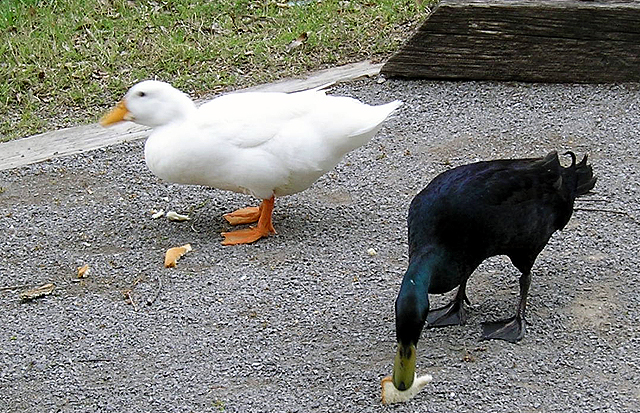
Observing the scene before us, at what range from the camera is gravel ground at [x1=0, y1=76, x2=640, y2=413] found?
338cm

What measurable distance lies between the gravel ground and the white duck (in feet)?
1.00

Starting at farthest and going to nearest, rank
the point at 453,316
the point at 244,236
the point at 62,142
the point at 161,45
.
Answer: the point at 161,45 → the point at 62,142 → the point at 244,236 → the point at 453,316

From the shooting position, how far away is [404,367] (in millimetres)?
3143

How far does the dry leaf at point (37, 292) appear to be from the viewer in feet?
13.4

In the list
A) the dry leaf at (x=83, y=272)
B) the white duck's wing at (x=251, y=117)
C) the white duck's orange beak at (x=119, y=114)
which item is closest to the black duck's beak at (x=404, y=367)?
the white duck's wing at (x=251, y=117)

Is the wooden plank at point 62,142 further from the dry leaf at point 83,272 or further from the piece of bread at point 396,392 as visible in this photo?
the piece of bread at point 396,392

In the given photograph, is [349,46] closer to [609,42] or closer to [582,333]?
[609,42]

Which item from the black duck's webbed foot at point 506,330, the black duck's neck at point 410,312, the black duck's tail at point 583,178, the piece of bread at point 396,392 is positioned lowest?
the black duck's webbed foot at point 506,330

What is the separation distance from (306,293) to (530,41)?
280 cm

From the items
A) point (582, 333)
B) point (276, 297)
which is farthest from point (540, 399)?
point (276, 297)

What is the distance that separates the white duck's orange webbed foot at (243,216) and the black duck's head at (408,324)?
5.46 ft

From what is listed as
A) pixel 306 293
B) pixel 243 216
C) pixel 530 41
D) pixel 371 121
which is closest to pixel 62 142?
pixel 243 216

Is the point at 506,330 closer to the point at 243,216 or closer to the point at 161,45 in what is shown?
the point at 243,216

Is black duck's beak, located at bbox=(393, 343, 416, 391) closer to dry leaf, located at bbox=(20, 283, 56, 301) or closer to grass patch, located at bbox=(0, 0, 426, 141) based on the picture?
dry leaf, located at bbox=(20, 283, 56, 301)
